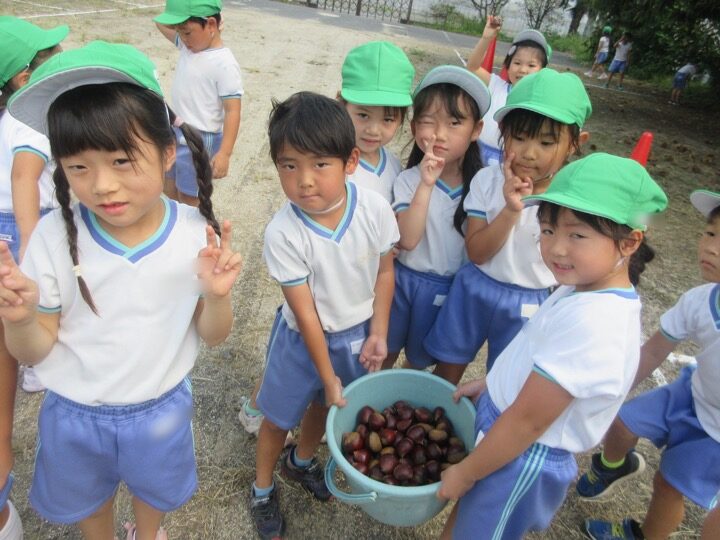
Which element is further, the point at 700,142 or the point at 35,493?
the point at 700,142

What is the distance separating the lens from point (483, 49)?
3.54m

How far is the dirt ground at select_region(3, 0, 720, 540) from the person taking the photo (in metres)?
2.06

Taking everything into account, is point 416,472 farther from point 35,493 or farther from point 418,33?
point 418,33

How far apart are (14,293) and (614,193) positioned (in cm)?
143

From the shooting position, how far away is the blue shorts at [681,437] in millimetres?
1732

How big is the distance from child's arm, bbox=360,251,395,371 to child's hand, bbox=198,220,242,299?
2.28 ft

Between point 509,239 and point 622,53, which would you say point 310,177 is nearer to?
point 509,239

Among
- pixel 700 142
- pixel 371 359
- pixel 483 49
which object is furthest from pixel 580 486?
pixel 700 142

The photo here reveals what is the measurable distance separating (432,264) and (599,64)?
49.8 ft

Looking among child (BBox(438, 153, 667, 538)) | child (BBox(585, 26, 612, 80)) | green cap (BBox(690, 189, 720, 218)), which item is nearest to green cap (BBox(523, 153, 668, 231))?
child (BBox(438, 153, 667, 538))

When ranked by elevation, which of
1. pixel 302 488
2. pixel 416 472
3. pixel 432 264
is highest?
pixel 432 264

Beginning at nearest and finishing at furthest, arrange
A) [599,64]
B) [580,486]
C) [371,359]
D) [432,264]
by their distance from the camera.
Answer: [371,359]
[432,264]
[580,486]
[599,64]

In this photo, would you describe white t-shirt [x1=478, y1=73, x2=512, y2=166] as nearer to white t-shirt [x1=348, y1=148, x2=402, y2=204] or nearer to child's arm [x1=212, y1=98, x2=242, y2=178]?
white t-shirt [x1=348, y1=148, x2=402, y2=204]

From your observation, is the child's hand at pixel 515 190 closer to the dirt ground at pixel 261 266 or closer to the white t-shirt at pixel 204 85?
the dirt ground at pixel 261 266
